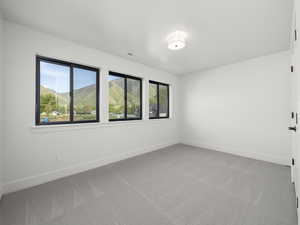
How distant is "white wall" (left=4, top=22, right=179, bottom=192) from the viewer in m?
1.96

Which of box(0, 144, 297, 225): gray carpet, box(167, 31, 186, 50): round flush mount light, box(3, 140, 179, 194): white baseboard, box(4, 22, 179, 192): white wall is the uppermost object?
box(167, 31, 186, 50): round flush mount light

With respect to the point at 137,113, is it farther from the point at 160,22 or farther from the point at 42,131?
the point at 160,22

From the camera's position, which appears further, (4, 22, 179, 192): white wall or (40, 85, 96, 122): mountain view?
(40, 85, 96, 122): mountain view

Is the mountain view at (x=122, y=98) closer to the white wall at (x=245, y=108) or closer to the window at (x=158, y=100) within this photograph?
the window at (x=158, y=100)

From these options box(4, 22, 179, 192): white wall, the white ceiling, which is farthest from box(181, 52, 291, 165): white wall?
box(4, 22, 179, 192): white wall

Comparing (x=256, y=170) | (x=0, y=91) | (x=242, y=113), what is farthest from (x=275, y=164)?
(x=0, y=91)

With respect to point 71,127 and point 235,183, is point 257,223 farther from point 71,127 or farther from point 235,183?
point 71,127

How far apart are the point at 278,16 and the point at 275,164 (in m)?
2.97

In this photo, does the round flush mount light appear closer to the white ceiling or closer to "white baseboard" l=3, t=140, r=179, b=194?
the white ceiling

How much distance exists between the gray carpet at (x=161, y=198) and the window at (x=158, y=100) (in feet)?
6.45

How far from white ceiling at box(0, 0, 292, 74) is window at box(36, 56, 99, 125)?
569 millimetres

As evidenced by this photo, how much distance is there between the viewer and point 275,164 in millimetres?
2965

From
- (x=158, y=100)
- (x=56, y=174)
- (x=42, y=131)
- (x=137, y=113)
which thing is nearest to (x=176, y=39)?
(x=137, y=113)

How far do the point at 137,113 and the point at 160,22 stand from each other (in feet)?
7.76
